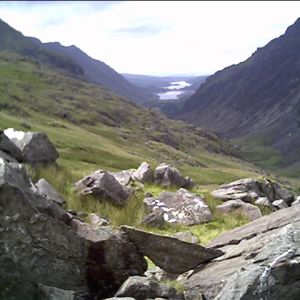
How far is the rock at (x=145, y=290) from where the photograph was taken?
9.48m

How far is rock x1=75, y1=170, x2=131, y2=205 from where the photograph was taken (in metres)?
18.8

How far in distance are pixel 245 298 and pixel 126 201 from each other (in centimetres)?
1077

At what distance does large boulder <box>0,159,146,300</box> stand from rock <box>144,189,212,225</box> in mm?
7328

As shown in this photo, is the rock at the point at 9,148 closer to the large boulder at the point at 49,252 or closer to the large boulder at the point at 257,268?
the large boulder at the point at 49,252

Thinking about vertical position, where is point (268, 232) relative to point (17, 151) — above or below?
below

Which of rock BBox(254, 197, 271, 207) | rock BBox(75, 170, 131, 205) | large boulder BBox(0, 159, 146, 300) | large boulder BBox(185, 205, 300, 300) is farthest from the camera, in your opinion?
rock BBox(254, 197, 271, 207)

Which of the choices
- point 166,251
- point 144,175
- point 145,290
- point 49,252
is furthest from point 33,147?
point 145,290

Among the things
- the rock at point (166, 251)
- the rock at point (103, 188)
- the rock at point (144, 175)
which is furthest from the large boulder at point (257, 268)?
the rock at point (144, 175)

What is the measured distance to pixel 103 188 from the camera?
19.0 meters

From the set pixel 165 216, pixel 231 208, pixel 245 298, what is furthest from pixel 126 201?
pixel 245 298

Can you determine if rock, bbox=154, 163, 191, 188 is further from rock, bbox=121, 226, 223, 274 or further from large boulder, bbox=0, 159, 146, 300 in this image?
large boulder, bbox=0, 159, 146, 300

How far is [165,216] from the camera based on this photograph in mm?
19125

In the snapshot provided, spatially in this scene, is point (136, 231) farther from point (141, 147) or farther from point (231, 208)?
point (141, 147)

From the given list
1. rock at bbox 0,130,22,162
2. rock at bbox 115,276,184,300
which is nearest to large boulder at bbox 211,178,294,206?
rock at bbox 0,130,22,162
